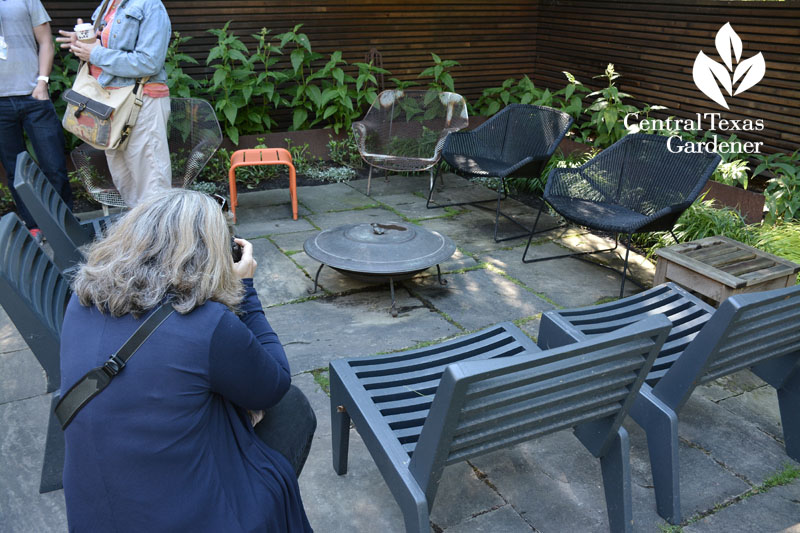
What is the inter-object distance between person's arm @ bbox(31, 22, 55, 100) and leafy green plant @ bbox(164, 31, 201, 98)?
1.32 metres

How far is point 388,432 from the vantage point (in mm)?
1987

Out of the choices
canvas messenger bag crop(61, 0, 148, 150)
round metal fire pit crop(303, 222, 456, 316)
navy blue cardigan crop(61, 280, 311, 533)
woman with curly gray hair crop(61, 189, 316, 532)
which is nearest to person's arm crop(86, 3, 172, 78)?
canvas messenger bag crop(61, 0, 148, 150)

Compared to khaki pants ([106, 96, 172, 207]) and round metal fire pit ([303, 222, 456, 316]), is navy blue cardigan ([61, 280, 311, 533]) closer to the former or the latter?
round metal fire pit ([303, 222, 456, 316])

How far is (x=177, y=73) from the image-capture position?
228 inches

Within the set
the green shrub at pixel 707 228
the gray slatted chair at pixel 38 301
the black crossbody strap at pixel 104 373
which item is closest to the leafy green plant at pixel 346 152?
the green shrub at pixel 707 228

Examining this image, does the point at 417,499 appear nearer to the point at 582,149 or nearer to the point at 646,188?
the point at 646,188

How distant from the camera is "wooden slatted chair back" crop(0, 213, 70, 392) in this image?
75.1 inches

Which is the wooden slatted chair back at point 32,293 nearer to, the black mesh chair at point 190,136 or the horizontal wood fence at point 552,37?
the black mesh chair at point 190,136

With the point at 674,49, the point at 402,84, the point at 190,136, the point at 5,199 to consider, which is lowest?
the point at 5,199

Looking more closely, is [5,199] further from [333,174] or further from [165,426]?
[165,426]

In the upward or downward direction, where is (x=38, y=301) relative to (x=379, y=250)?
upward

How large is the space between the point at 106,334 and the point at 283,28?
605 centimetres

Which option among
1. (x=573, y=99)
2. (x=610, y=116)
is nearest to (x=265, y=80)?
(x=573, y=99)

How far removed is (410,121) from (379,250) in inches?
115
